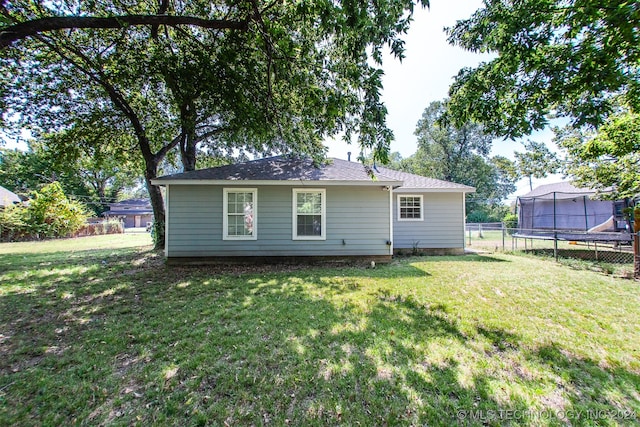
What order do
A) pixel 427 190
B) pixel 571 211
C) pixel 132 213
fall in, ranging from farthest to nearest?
pixel 132 213
pixel 571 211
pixel 427 190

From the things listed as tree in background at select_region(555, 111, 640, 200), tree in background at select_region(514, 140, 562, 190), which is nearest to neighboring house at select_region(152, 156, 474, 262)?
tree in background at select_region(555, 111, 640, 200)

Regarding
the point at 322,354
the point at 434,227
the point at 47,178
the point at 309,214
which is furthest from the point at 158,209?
the point at 47,178

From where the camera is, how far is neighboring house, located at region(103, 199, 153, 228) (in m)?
34.9

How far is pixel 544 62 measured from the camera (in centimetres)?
369

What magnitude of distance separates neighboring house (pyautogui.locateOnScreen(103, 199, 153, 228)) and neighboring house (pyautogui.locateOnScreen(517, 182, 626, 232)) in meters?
39.1

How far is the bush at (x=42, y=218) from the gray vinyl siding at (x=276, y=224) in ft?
47.1

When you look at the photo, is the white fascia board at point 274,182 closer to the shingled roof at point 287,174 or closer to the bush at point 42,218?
the shingled roof at point 287,174

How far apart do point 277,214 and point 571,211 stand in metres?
18.1

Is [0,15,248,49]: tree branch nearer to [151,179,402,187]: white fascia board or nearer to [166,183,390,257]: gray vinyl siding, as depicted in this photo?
[151,179,402,187]: white fascia board

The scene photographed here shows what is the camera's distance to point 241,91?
6.90 meters

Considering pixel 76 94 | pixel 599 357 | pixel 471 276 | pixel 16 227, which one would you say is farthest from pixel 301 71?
pixel 16 227

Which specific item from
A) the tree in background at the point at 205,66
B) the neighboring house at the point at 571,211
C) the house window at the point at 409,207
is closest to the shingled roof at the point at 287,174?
the house window at the point at 409,207

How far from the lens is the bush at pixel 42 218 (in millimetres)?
14828

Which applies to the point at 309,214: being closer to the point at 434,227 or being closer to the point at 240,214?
the point at 240,214
